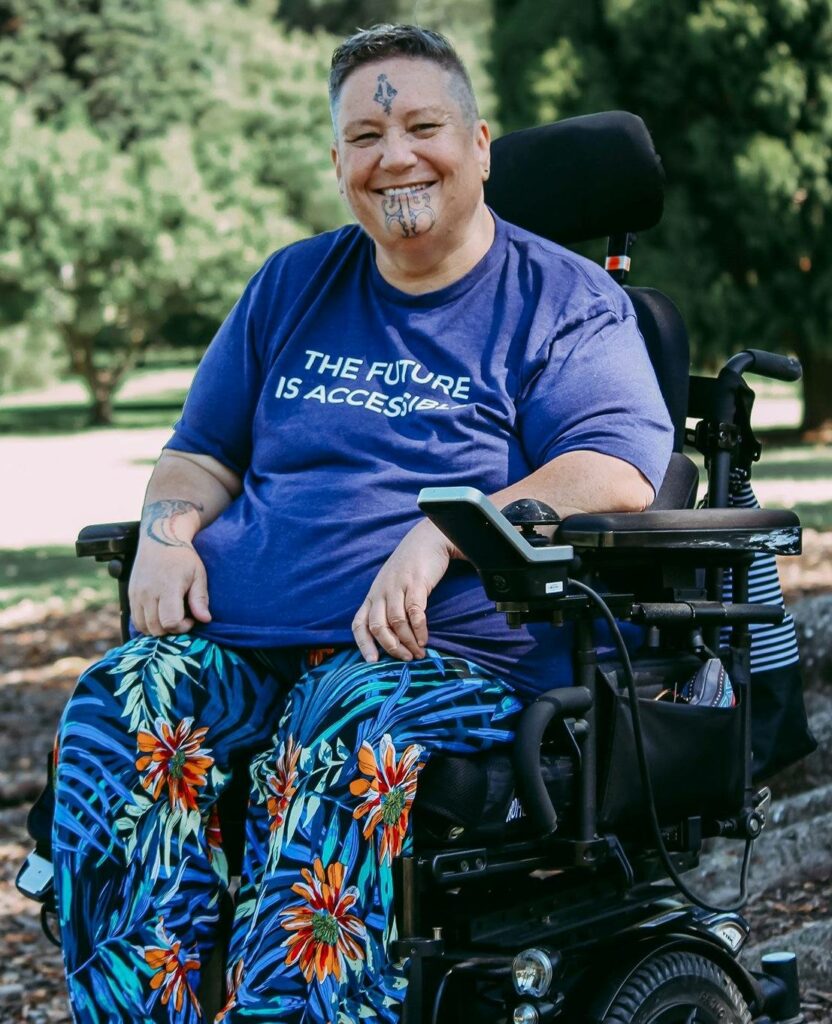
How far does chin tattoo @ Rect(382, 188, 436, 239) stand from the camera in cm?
265

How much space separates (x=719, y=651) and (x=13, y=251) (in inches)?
1260

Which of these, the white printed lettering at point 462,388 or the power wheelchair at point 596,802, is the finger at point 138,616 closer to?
the power wheelchair at point 596,802

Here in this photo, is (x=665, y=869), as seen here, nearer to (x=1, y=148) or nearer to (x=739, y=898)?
(x=739, y=898)

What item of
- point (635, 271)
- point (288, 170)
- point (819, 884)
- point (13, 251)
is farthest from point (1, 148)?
point (819, 884)

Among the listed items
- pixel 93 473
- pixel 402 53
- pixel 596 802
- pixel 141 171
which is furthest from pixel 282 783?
pixel 141 171

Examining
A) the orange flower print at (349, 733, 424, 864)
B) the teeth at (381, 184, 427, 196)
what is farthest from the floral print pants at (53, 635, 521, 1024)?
the teeth at (381, 184, 427, 196)

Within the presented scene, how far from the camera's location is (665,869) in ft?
8.32

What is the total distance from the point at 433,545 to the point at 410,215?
0.60 metres

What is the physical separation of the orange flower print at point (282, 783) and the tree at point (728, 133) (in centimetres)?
1646

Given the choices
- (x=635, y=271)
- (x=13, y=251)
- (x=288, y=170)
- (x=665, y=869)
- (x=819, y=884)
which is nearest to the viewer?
(x=665, y=869)

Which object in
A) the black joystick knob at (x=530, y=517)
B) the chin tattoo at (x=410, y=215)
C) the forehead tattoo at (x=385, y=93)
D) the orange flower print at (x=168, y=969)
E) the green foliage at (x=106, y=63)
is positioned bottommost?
the orange flower print at (x=168, y=969)

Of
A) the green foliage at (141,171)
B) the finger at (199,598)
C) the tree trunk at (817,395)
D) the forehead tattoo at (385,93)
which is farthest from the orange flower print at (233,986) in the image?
the green foliage at (141,171)

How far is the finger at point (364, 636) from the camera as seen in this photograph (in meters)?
2.38

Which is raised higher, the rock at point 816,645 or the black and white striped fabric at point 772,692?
the black and white striped fabric at point 772,692
